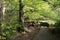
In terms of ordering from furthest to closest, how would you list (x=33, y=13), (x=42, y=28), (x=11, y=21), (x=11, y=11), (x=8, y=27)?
(x=42, y=28) → (x=33, y=13) → (x=11, y=11) → (x=11, y=21) → (x=8, y=27)

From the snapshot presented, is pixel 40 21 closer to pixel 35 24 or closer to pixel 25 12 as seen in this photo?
pixel 35 24

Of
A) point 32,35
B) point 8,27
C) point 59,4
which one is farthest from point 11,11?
point 59,4

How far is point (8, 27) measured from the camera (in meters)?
9.24

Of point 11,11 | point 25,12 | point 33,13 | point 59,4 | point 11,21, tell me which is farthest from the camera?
point 59,4

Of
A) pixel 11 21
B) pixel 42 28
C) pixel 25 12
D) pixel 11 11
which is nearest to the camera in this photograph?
pixel 11 21

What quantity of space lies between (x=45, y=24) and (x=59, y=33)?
145 inches

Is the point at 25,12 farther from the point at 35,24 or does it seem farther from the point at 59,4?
the point at 35,24

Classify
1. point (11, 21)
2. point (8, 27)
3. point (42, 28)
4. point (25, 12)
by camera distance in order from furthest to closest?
1. point (42, 28)
2. point (25, 12)
3. point (11, 21)
4. point (8, 27)

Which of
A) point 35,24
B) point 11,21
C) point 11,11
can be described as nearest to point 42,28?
point 35,24

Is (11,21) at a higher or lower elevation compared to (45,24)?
higher

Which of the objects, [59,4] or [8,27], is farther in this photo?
[59,4]

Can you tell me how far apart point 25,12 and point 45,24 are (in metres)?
5.12

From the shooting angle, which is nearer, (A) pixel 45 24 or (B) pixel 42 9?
(B) pixel 42 9

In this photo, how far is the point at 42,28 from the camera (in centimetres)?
1712
